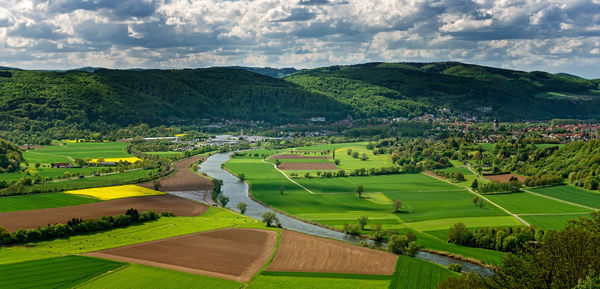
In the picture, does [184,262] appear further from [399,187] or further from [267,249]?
[399,187]

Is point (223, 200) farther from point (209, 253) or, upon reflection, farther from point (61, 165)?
point (61, 165)

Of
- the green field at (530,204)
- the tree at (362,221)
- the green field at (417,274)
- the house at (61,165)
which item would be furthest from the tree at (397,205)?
the house at (61,165)

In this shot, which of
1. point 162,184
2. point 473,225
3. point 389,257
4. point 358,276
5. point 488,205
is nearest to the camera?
point 358,276

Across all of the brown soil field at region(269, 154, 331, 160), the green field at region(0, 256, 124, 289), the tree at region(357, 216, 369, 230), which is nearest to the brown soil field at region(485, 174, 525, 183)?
the tree at region(357, 216, 369, 230)

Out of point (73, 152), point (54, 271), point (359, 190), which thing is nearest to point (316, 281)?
point (54, 271)

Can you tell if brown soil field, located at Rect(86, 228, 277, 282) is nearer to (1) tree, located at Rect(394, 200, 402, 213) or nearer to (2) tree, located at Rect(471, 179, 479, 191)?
(1) tree, located at Rect(394, 200, 402, 213)

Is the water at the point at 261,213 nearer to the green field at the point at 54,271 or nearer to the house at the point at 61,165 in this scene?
the green field at the point at 54,271

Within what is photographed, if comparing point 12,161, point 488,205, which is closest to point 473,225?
point 488,205
